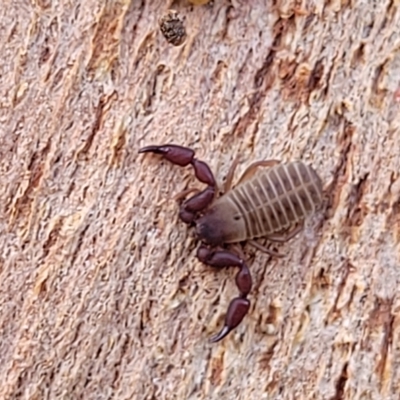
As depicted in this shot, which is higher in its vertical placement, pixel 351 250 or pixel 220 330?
pixel 351 250

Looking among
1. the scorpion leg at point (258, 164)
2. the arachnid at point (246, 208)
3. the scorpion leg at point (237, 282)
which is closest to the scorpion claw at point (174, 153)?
the arachnid at point (246, 208)

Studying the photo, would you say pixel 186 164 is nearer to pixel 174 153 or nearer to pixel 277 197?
pixel 174 153

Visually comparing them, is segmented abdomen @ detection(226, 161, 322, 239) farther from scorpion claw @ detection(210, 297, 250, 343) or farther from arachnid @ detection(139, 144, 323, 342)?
scorpion claw @ detection(210, 297, 250, 343)

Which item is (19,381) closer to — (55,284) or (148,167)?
(55,284)

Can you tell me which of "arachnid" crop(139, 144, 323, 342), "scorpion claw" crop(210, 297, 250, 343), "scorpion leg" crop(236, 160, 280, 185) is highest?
"scorpion leg" crop(236, 160, 280, 185)

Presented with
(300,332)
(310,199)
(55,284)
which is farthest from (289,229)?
(55,284)

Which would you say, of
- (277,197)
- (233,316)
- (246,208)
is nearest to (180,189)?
(246,208)

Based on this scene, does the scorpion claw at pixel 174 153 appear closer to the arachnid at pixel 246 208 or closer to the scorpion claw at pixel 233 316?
the arachnid at pixel 246 208

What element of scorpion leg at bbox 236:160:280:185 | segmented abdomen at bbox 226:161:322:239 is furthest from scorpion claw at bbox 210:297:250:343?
scorpion leg at bbox 236:160:280:185
